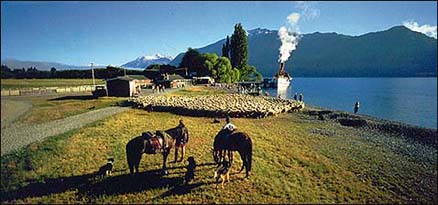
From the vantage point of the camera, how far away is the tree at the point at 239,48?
7366cm

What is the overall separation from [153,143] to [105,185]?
9.13ft

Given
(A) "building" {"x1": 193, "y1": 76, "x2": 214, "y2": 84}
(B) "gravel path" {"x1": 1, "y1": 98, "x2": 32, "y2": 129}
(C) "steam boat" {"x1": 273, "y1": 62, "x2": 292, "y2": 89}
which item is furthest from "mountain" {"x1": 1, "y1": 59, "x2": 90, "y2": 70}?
(C) "steam boat" {"x1": 273, "y1": 62, "x2": 292, "y2": 89}

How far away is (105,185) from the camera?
478 inches

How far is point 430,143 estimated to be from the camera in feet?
85.1

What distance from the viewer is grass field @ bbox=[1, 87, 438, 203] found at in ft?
35.8

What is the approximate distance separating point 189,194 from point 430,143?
25724 mm

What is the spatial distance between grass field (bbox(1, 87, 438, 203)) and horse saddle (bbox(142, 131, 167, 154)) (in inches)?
54.3

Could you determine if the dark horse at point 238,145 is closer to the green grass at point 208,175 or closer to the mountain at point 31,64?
the green grass at point 208,175

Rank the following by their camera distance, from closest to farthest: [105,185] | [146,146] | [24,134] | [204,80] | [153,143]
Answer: [24,134] → [105,185] → [146,146] → [153,143] → [204,80]

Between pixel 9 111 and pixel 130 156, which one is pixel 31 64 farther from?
pixel 130 156

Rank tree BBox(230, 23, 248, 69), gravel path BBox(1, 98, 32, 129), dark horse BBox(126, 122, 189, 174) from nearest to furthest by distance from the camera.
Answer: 1. gravel path BBox(1, 98, 32, 129)
2. dark horse BBox(126, 122, 189, 174)
3. tree BBox(230, 23, 248, 69)

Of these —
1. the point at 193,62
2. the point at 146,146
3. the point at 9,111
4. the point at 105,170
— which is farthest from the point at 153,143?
the point at 193,62

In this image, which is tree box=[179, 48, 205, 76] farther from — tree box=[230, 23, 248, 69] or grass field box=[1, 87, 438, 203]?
grass field box=[1, 87, 438, 203]

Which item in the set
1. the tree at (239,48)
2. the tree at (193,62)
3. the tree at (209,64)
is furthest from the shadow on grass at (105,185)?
the tree at (193,62)
